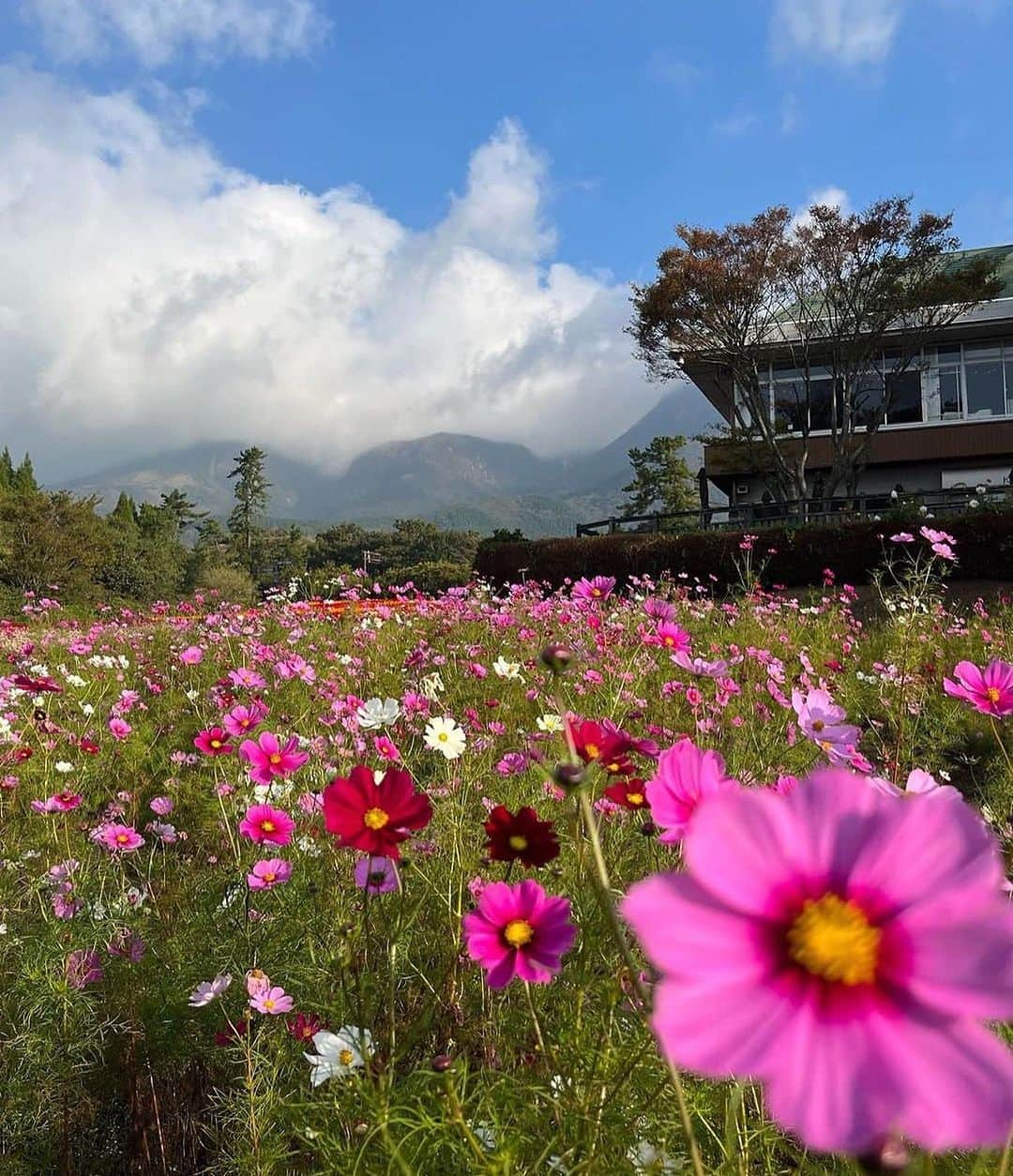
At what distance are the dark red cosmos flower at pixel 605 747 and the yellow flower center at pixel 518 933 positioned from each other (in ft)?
0.61

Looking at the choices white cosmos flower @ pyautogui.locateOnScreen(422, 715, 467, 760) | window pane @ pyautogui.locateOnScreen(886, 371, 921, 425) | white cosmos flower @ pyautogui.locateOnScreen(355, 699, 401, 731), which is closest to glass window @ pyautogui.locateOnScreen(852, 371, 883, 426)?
window pane @ pyautogui.locateOnScreen(886, 371, 921, 425)

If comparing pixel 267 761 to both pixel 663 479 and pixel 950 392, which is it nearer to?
pixel 950 392

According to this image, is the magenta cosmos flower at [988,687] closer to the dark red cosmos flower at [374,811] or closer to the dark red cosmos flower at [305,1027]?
the dark red cosmos flower at [374,811]

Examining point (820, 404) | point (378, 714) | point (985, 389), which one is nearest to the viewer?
point (378, 714)

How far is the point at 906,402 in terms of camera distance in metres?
18.6

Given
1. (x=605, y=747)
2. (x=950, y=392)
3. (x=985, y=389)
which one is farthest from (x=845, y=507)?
(x=605, y=747)

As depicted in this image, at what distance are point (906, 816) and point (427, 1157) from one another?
2.42ft

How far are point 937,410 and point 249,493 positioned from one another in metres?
39.0

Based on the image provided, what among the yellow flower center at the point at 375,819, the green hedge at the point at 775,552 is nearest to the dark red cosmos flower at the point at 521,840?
the yellow flower center at the point at 375,819

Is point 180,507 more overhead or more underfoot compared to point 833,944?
more overhead

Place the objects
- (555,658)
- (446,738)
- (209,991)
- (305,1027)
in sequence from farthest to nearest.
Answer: (446,738), (209,991), (305,1027), (555,658)

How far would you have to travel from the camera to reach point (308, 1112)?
1.09m

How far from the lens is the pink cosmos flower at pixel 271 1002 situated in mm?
1152

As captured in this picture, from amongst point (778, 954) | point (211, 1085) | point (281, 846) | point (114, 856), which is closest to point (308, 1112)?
point (211, 1085)
